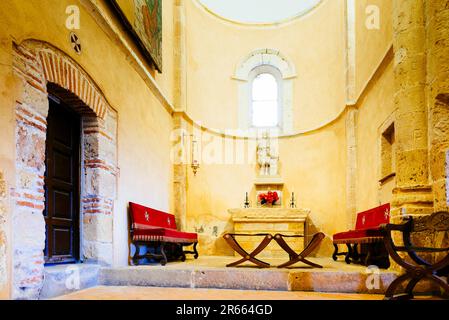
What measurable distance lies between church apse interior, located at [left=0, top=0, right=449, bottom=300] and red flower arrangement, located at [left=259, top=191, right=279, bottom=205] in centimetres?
8

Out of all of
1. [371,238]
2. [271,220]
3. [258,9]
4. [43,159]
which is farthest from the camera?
[258,9]

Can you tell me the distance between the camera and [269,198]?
9070 millimetres

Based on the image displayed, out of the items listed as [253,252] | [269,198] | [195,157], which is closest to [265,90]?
[195,157]

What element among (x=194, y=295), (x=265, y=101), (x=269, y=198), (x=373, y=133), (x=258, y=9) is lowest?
(x=194, y=295)

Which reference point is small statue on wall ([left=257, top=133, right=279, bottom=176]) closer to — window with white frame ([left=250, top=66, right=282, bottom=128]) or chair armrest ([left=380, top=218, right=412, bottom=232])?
window with white frame ([left=250, top=66, right=282, bottom=128])

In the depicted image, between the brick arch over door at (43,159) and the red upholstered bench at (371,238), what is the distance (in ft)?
10.3

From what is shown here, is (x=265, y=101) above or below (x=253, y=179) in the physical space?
above

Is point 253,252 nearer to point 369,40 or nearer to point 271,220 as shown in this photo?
point 271,220

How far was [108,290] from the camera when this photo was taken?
4.24 m

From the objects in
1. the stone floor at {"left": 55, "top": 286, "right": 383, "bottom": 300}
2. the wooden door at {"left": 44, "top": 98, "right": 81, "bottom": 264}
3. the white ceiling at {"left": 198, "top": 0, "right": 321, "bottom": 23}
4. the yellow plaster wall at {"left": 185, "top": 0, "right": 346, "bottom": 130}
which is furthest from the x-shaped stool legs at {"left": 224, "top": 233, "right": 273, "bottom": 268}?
the white ceiling at {"left": 198, "top": 0, "right": 321, "bottom": 23}

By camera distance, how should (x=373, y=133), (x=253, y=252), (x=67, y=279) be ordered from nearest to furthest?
(x=67, y=279) → (x=253, y=252) → (x=373, y=133)

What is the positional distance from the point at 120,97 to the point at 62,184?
1.58m

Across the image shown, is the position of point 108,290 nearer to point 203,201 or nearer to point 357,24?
point 203,201

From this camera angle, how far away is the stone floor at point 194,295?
3.82 meters
